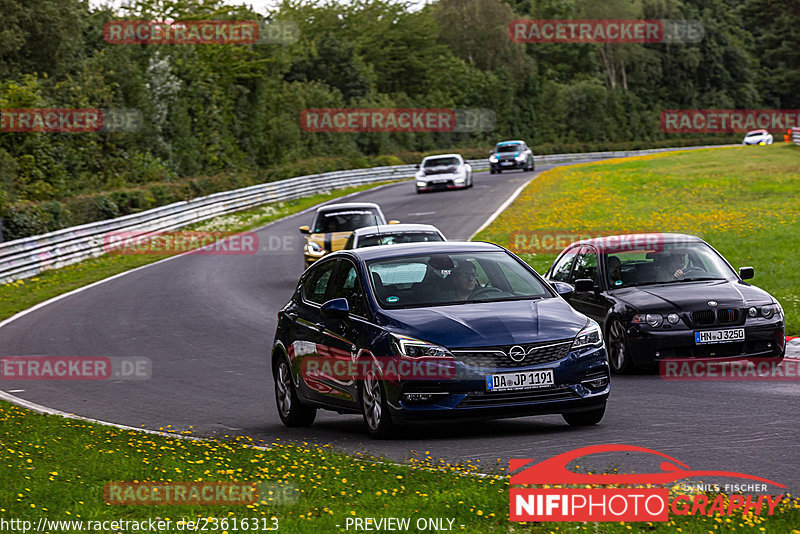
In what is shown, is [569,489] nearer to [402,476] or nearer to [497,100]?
[402,476]

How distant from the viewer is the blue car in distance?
8.52m

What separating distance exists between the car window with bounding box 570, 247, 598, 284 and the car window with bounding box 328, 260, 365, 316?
169 inches

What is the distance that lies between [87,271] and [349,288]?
2214cm

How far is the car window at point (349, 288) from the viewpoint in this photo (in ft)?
31.5

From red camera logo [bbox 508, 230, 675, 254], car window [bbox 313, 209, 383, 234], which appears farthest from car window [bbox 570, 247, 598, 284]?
car window [bbox 313, 209, 383, 234]

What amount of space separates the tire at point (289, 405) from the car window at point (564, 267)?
472 centimetres

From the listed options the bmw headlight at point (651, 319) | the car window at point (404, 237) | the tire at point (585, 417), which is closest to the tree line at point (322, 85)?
the car window at point (404, 237)

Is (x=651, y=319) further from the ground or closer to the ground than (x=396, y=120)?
closer to the ground

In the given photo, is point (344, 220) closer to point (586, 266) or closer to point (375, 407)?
point (586, 266)

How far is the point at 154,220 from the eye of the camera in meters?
37.9

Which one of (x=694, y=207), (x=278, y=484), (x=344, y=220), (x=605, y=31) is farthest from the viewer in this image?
(x=605, y=31)

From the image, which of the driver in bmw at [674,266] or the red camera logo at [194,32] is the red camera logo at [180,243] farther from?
the driver in bmw at [674,266]

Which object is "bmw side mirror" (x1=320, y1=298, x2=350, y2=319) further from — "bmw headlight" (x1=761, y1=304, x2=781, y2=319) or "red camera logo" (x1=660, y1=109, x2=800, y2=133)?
"red camera logo" (x1=660, y1=109, x2=800, y2=133)

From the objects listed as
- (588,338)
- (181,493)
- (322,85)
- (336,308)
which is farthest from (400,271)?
(322,85)
